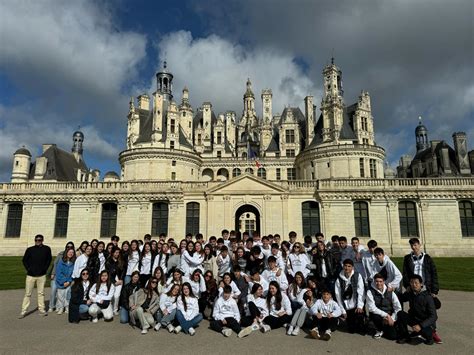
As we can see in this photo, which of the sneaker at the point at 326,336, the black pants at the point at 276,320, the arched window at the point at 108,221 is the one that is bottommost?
the sneaker at the point at 326,336

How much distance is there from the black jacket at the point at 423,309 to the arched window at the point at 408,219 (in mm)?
23326

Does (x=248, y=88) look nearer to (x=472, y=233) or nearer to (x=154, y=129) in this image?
(x=154, y=129)

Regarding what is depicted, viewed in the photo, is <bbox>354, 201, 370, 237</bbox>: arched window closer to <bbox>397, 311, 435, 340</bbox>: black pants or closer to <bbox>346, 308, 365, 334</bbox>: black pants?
<bbox>346, 308, 365, 334</bbox>: black pants

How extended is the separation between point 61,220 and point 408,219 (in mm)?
32203

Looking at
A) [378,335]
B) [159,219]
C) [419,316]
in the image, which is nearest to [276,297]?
[378,335]

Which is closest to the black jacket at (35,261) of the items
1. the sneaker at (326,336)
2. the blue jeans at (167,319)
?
the blue jeans at (167,319)

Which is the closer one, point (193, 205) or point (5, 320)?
point (5, 320)

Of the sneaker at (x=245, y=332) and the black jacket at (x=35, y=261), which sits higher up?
the black jacket at (x=35, y=261)

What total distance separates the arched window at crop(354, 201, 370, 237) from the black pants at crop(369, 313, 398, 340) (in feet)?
72.1

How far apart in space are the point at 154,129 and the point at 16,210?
18331 millimetres

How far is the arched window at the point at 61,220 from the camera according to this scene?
29.2 metres

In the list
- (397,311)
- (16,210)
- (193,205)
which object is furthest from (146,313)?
(16,210)

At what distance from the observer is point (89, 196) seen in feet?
96.5

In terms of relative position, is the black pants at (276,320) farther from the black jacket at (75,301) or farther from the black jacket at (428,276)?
the black jacket at (75,301)
